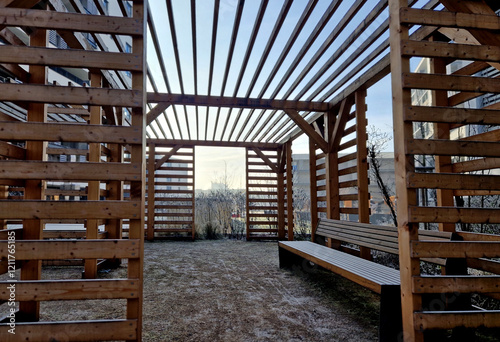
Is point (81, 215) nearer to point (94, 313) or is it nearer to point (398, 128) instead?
point (94, 313)

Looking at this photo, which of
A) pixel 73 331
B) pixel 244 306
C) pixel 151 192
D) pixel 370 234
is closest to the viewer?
pixel 73 331

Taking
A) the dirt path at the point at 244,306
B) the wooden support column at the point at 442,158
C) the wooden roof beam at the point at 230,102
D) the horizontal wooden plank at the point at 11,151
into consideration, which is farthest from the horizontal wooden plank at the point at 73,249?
the wooden roof beam at the point at 230,102

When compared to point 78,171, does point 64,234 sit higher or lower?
lower

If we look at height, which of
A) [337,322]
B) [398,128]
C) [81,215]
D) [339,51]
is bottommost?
[337,322]

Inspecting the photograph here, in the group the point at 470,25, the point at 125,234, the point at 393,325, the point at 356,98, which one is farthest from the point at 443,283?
the point at 125,234

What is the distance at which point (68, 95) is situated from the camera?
6.46 feet

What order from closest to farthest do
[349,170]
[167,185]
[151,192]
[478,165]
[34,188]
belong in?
1. [34,188]
2. [478,165]
3. [349,170]
4. [151,192]
5. [167,185]

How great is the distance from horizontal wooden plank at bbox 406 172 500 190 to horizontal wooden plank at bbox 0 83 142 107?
188cm

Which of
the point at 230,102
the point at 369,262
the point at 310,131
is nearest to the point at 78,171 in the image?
the point at 369,262

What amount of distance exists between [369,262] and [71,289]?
2643 millimetres

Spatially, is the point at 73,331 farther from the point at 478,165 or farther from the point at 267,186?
the point at 267,186

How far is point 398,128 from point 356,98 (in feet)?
8.90

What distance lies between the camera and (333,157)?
5410 mm

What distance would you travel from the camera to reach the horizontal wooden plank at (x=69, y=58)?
6.41 feet
